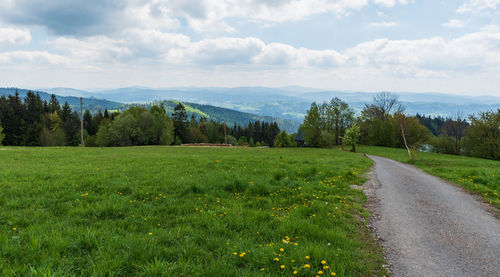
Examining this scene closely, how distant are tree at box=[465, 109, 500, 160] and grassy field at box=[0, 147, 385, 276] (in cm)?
5560

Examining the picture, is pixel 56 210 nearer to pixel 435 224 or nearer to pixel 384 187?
pixel 435 224

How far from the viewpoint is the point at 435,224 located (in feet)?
24.1

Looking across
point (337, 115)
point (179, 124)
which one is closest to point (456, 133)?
point (337, 115)

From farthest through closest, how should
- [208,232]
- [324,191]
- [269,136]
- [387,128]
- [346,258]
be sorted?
1. [269,136]
2. [387,128]
3. [324,191]
4. [208,232]
5. [346,258]

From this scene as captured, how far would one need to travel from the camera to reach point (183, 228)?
6363mm

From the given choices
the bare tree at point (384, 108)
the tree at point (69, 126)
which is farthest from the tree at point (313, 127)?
the tree at point (69, 126)

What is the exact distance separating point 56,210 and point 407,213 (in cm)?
1130

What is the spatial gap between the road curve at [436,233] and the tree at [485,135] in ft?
169

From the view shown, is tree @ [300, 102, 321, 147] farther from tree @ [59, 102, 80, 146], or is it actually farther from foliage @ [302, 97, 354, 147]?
tree @ [59, 102, 80, 146]

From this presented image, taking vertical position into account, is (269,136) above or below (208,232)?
below

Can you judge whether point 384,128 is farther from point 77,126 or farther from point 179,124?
point 77,126

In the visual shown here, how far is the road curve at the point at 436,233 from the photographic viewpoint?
5074 mm

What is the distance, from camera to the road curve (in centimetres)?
507

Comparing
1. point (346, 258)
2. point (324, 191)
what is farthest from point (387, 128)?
point (346, 258)
